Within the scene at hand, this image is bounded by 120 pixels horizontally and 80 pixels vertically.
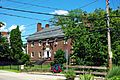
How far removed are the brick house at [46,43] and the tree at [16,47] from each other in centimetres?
451

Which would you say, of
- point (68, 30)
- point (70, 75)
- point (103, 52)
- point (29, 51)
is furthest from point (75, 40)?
point (29, 51)

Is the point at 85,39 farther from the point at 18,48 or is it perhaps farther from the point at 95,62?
the point at 18,48

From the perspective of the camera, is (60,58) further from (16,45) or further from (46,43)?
(16,45)

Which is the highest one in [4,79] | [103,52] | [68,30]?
[68,30]

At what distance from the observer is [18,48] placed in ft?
210

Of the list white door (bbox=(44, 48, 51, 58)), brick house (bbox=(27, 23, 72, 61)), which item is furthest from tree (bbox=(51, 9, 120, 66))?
white door (bbox=(44, 48, 51, 58))

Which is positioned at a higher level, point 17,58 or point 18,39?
point 18,39

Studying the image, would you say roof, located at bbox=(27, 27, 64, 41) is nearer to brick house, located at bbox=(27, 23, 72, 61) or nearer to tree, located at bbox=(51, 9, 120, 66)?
brick house, located at bbox=(27, 23, 72, 61)

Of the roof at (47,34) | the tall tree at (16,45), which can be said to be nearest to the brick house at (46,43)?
the roof at (47,34)

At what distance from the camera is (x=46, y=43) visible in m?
66.2

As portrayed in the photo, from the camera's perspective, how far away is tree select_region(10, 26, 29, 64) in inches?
2515

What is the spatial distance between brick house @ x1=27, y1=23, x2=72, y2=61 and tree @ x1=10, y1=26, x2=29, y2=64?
4506mm

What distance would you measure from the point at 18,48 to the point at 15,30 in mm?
4603

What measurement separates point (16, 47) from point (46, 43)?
6.65m
